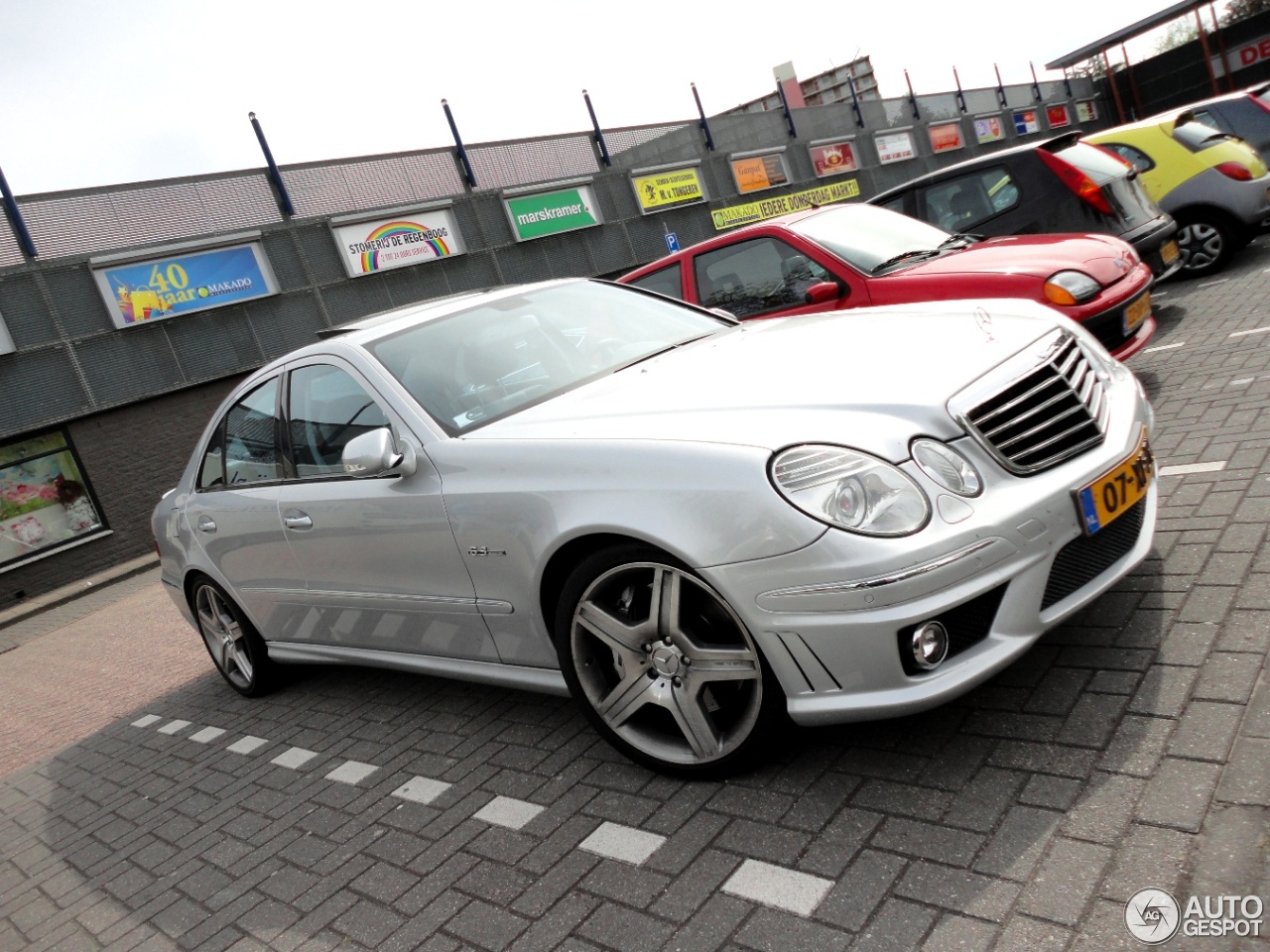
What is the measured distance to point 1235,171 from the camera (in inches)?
357

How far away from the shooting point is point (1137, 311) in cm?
584

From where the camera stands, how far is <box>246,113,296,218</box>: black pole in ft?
53.9

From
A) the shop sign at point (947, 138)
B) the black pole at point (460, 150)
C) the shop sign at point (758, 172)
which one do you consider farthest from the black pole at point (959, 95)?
the black pole at point (460, 150)

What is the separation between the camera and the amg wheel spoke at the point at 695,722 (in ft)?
9.39

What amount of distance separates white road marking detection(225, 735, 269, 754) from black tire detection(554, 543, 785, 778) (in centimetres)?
227

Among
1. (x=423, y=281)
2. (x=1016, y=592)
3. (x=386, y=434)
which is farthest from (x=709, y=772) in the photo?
(x=423, y=281)

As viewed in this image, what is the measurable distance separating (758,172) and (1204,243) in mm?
17336

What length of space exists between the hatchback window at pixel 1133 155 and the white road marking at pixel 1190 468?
6.08m

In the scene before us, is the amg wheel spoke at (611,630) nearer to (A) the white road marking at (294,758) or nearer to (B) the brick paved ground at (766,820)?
(B) the brick paved ground at (766,820)

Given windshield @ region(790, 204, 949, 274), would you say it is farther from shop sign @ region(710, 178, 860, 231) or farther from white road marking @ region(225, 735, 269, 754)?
shop sign @ region(710, 178, 860, 231)

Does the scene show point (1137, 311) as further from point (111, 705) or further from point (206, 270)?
point (206, 270)

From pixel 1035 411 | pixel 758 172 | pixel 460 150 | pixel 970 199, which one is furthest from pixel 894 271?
pixel 758 172

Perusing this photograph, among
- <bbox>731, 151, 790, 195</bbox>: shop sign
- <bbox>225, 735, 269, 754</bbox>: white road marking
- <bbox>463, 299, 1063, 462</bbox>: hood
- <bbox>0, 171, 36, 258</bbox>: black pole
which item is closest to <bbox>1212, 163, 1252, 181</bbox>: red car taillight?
<bbox>463, 299, 1063, 462</bbox>: hood

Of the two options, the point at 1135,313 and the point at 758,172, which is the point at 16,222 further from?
the point at 758,172
